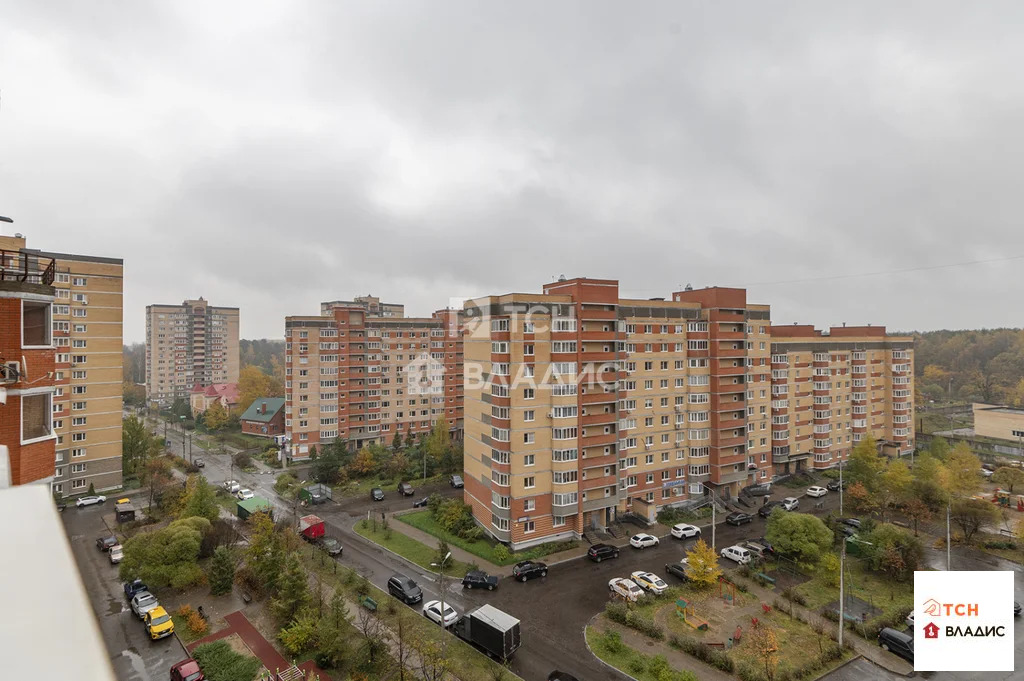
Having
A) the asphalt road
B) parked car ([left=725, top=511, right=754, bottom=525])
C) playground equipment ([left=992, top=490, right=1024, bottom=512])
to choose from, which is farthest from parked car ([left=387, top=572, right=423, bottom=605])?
playground equipment ([left=992, top=490, right=1024, bottom=512])

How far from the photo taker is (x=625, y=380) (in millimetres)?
40750

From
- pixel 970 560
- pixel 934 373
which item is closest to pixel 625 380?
pixel 970 560

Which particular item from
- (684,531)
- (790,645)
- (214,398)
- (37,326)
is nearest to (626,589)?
(790,645)

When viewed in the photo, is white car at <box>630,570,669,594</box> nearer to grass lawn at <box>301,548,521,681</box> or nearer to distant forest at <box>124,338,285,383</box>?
grass lawn at <box>301,548,521,681</box>

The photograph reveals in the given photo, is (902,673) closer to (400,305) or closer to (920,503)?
(920,503)

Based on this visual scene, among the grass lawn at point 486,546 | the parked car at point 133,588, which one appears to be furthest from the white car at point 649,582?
the parked car at point 133,588

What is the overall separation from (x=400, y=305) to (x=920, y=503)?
Answer: 3539 inches

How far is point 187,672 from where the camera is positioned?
21.0m

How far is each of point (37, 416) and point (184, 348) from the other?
11662cm

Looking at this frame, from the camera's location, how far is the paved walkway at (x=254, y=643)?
22.1 metres

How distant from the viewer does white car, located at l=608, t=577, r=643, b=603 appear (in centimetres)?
2845

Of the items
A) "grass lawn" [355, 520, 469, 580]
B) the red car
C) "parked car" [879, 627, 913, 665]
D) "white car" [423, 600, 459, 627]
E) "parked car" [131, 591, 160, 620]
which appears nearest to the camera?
the red car

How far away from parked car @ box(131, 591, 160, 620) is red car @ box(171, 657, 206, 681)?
637 cm

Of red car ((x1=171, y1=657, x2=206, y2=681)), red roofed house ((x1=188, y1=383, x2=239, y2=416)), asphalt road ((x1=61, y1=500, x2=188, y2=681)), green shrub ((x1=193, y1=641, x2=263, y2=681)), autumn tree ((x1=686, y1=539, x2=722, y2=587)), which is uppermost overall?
red roofed house ((x1=188, y1=383, x2=239, y2=416))
